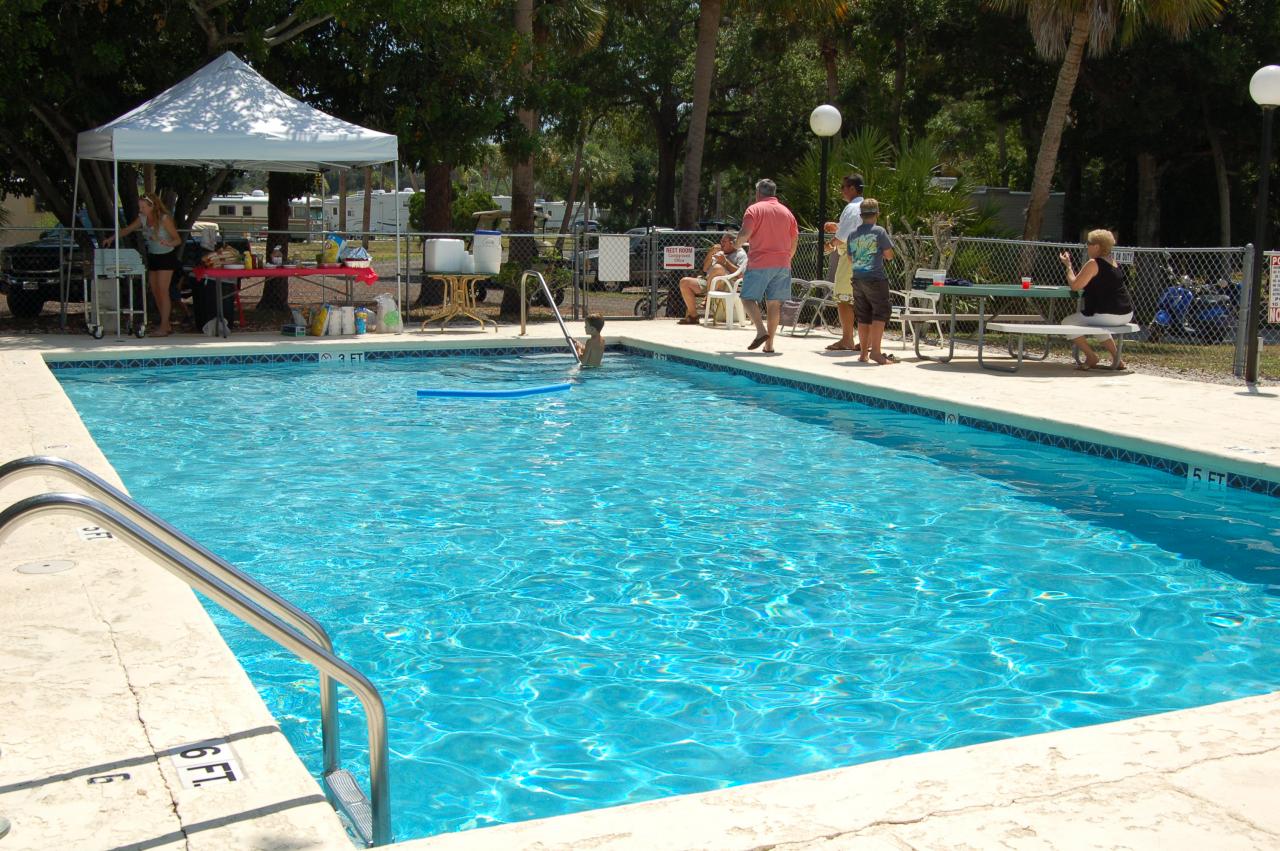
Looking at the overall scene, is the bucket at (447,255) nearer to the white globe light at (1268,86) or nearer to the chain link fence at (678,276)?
the chain link fence at (678,276)

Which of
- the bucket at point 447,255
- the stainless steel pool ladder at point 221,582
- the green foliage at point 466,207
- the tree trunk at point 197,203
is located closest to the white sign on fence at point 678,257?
the bucket at point 447,255

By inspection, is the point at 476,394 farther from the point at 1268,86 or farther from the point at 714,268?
the point at 1268,86

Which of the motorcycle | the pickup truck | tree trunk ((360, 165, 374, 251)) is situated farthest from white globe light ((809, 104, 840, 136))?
the pickup truck

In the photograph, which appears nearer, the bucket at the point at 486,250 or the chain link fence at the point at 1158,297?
the chain link fence at the point at 1158,297

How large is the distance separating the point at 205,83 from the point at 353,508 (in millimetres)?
8877

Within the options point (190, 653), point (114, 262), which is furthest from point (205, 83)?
point (190, 653)

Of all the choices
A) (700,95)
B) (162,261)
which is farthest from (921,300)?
(700,95)

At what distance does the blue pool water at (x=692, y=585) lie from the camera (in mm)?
4102

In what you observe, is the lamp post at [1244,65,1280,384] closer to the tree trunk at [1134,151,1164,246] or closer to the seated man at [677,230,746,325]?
the seated man at [677,230,746,325]

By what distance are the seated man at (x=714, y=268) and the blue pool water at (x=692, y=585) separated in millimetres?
6324

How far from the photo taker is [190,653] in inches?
150

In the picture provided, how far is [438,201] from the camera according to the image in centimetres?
2000

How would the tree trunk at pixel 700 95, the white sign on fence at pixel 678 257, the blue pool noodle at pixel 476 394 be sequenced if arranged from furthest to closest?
1. the tree trunk at pixel 700 95
2. the white sign on fence at pixel 678 257
3. the blue pool noodle at pixel 476 394

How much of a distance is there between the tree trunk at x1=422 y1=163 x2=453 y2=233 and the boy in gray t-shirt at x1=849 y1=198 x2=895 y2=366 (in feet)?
31.8
